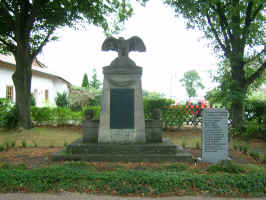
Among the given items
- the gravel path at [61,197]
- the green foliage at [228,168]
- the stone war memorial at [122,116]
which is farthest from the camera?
the stone war memorial at [122,116]

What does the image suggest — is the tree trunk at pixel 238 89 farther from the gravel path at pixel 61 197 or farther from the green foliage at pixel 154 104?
the gravel path at pixel 61 197

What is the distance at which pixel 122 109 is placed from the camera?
7.86 metres

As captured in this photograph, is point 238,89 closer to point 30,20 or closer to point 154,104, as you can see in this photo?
point 154,104

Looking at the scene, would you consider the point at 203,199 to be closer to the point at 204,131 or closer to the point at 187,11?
the point at 204,131

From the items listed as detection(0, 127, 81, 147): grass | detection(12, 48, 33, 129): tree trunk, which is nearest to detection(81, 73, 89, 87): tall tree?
detection(0, 127, 81, 147): grass

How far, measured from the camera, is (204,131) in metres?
7.21

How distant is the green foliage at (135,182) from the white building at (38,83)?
1574 centimetres

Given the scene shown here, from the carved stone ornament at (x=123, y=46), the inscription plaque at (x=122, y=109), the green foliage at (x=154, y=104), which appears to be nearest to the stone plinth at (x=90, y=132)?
the inscription plaque at (x=122, y=109)

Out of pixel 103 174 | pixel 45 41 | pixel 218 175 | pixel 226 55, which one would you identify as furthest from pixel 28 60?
pixel 218 175

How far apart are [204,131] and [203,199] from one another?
116 inches

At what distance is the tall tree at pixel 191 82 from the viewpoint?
63.2 metres

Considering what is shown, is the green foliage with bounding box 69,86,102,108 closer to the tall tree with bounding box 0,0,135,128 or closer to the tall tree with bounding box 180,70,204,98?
the tall tree with bounding box 0,0,135,128

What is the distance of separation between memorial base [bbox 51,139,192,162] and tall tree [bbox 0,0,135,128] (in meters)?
8.98

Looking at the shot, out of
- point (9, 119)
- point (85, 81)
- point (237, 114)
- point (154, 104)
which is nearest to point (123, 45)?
point (154, 104)
